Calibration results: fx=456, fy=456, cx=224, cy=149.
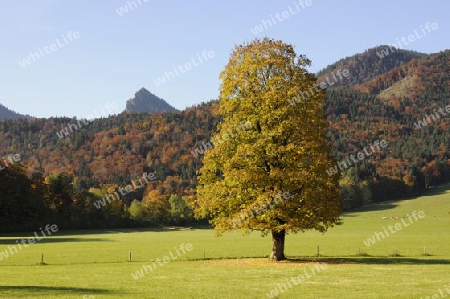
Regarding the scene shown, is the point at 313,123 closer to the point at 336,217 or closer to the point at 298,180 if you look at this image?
the point at 298,180

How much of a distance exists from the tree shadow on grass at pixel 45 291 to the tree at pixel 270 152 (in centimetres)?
1304

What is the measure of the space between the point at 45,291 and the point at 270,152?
17.9 meters

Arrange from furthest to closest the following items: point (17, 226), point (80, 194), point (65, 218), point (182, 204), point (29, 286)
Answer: point (182, 204), point (80, 194), point (65, 218), point (17, 226), point (29, 286)

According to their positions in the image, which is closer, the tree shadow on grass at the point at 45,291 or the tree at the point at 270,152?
the tree shadow on grass at the point at 45,291

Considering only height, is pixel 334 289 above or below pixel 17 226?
below

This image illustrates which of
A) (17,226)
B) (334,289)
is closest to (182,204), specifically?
(17,226)

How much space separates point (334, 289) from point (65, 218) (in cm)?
11649

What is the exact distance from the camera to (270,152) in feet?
112

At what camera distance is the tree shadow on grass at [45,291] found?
22.9 m

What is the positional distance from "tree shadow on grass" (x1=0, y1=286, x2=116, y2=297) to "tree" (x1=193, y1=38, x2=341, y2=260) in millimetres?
13045

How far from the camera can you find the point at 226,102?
118 feet

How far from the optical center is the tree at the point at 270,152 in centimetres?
3366

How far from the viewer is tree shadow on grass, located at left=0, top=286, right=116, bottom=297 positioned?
22.9 metres

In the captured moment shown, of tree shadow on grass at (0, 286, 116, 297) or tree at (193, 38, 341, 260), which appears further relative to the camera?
tree at (193, 38, 341, 260)
